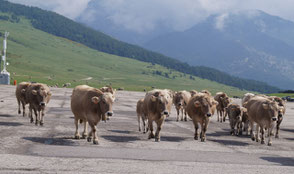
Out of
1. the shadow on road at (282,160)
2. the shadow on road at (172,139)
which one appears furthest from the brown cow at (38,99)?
the shadow on road at (282,160)

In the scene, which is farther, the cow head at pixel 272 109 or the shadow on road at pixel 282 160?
the cow head at pixel 272 109

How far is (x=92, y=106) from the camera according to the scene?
1573 cm

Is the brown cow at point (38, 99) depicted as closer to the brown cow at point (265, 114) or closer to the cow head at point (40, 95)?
the cow head at point (40, 95)

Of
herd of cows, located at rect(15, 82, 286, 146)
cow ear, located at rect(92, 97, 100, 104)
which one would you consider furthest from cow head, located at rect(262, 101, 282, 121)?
cow ear, located at rect(92, 97, 100, 104)

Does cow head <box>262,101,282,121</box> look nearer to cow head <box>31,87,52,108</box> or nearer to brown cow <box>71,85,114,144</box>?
brown cow <box>71,85,114,144</box>

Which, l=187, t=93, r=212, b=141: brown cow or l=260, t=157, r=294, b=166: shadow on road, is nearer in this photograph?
l=260, t=157, r=294, b=166: shadow on road

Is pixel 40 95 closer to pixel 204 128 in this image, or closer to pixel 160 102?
pixel 160 102

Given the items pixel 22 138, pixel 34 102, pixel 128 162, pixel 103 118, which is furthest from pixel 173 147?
pixel 34 102

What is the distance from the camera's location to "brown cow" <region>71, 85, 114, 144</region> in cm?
1523

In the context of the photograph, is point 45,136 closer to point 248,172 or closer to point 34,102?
point 34,102

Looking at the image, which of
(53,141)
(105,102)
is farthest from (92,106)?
(53,141)

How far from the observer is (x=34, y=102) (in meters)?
20.9

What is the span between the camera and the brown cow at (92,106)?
50.0 ft

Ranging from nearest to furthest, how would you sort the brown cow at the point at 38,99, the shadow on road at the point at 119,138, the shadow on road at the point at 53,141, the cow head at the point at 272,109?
1. the shadow on road at the point at 53,141
2. the shadow on road at the point at 119,138
3. the cow head at the point at 272,109
4. the brown cow at the point at 38,99
